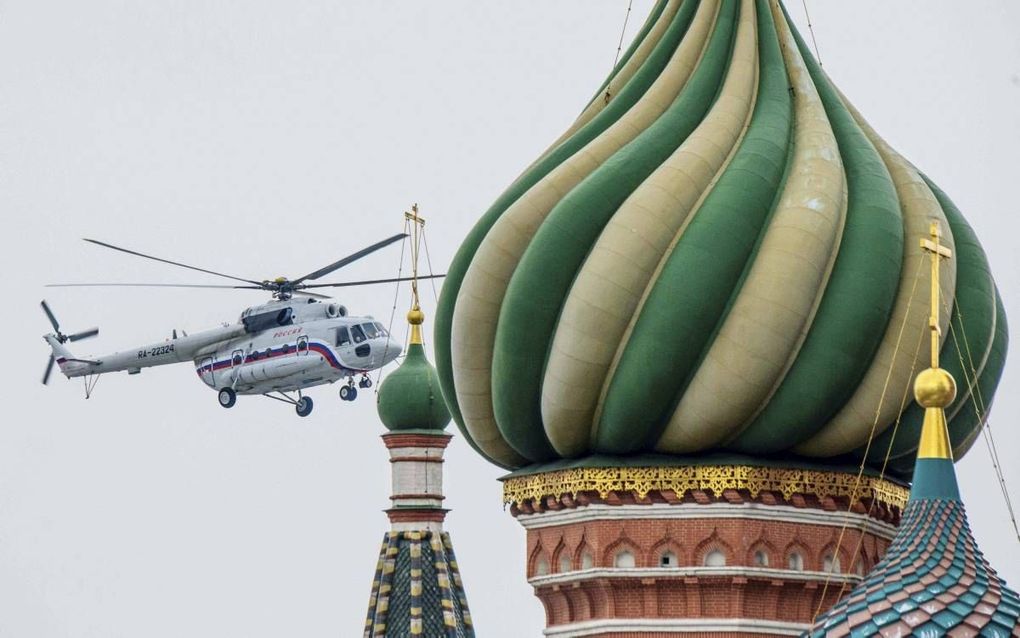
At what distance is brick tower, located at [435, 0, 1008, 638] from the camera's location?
2948cm

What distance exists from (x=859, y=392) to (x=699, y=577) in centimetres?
219

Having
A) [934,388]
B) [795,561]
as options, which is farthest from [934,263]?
[795,561]

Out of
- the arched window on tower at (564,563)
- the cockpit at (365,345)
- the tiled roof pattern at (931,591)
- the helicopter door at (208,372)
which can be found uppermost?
the helicopter door at (208,372)

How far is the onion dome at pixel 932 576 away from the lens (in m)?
25.7

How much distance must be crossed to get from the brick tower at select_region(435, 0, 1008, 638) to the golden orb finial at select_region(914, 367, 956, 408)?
4.45ft

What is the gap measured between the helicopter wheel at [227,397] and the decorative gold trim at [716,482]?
22151 mm

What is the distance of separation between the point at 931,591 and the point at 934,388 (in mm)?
2056

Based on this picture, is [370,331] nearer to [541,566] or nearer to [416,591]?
[416,591]

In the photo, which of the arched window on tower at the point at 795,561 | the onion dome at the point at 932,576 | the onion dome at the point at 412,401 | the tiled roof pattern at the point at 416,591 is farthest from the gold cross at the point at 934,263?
the tiled roof pattern at the point at 416,591

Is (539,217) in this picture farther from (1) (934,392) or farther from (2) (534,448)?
(1) (934,392)

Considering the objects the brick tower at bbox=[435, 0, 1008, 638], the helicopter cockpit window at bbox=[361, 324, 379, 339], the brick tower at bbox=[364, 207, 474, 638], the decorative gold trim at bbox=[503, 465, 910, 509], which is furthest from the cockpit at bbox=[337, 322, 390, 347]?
the decorative gold trim at bbox=[503, 465, 910, 509]

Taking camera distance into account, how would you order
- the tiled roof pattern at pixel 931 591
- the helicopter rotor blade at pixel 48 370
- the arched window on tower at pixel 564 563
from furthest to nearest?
the helicopter rotor blade at pixel 48 370 → the arched window on tower at pixel 564 563 → the tiled roof pattern at pixel 931 591

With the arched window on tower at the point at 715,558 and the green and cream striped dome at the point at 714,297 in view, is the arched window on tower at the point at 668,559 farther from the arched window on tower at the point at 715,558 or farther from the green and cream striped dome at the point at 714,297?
the green and cream striped dome at the point at 714,297

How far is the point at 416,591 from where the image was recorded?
130 ft
